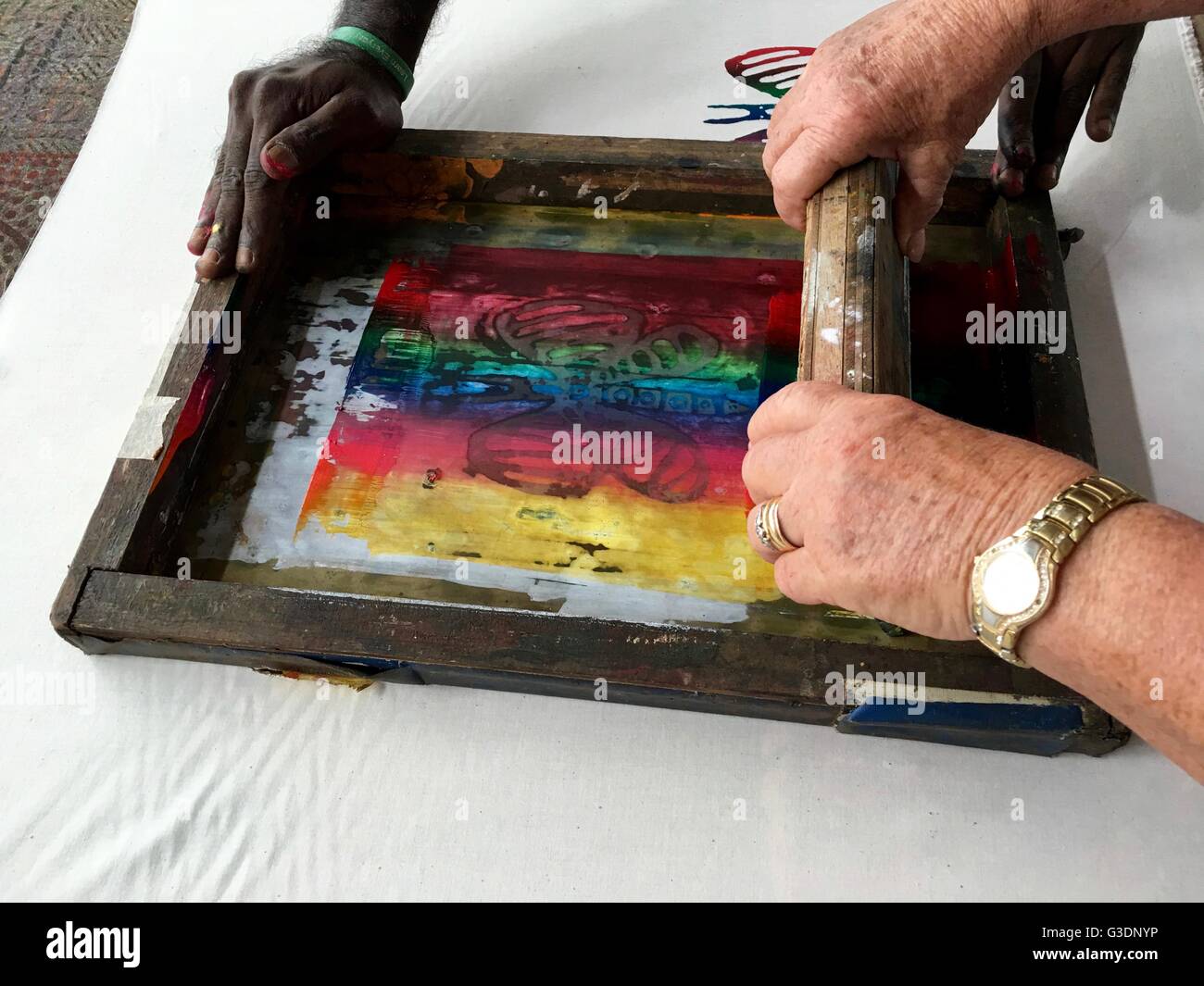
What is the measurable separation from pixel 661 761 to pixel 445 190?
3.15 feet

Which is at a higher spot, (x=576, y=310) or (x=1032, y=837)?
(x=576, y=310)

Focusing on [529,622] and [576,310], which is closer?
[529,622]

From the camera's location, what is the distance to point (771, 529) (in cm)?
95

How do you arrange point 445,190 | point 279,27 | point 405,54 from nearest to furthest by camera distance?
point 445,190 → point 405,54 → point 279,27

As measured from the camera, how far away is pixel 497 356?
142 centimetres

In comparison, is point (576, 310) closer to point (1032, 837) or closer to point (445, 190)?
point (445, 190)

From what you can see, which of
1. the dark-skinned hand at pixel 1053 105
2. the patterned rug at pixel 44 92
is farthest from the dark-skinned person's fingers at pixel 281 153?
the dark-skinned hand at pixel 1053 105

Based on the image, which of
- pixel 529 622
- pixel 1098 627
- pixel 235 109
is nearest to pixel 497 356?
pixel 529 622

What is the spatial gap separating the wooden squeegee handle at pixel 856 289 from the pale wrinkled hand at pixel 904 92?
3 centimetres

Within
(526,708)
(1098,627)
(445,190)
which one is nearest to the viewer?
(1098,627)

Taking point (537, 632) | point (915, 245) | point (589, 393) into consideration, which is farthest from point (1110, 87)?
point (537, 632)

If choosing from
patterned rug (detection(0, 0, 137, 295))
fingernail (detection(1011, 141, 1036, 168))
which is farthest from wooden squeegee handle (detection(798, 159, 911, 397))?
patterned rug (detection(0, 0, 137, 295))

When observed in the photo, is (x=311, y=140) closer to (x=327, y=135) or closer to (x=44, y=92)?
(x=327, y=135)

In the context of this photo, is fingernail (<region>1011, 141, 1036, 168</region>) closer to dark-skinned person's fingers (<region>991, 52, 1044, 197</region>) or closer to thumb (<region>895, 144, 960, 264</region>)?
dark-skinned person's fingers (<region>991, 52, 1044, 197</region>)
